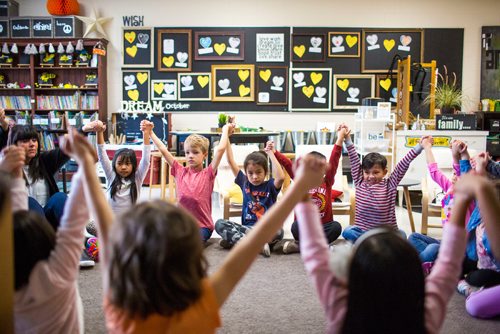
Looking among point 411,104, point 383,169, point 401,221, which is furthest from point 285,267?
point 411,104

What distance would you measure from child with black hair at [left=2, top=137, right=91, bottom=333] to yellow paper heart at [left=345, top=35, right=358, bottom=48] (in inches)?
271

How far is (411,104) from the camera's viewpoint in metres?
6.71

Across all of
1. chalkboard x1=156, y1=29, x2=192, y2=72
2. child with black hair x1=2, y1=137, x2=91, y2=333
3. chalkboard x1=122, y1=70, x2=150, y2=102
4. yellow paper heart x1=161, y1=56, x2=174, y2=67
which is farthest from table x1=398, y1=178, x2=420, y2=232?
chalkboard x1=122, y1=70, x2=150, y2=102

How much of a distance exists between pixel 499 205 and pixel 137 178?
8.64ft

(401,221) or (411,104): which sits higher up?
(411,104)

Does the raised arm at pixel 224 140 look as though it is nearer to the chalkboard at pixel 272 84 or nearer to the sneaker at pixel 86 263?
the sneaker at pixel 86 263

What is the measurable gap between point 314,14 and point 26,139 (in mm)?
5655

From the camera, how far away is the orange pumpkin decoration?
23.7 ft

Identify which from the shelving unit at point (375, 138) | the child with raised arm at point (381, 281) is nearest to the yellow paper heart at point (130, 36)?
the shelving unit at point (375, 138)

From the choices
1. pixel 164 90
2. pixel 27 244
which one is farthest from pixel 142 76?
pixel 27 244

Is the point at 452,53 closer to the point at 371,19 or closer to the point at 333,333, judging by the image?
the point at 371,19

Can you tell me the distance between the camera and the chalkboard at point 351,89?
762cm

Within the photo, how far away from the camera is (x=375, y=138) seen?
5.88 metres

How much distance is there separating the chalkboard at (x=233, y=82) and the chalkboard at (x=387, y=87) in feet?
6.62
